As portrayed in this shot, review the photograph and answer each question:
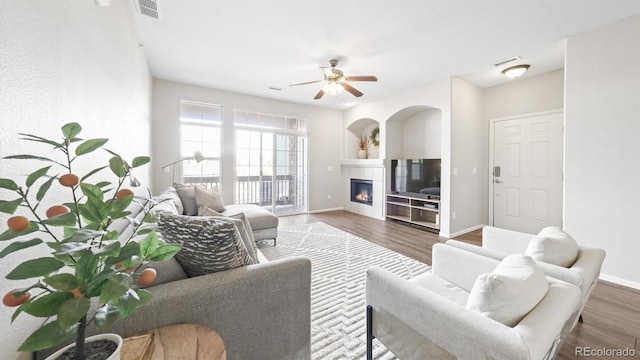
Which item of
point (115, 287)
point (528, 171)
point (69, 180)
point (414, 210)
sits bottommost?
point (414, 210)

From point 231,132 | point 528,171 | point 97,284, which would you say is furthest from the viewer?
point 231,132

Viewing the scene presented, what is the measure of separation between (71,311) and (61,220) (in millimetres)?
194

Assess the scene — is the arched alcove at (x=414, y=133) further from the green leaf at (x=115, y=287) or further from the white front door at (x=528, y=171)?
the green leaf at (x=115, y=287)

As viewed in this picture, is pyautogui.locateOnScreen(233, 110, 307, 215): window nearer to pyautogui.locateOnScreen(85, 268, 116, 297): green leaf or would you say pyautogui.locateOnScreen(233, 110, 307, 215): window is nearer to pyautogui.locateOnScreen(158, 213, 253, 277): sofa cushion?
pyautogui.locateOnScreen(158, 213, 253, 277): sofa cushion

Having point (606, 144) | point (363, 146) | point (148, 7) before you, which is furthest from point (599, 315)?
point (363, 146)

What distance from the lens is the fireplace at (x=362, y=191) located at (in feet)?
19.5

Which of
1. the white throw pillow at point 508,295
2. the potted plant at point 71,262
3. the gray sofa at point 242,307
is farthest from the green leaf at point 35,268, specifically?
the white throw pillow at point 508,295

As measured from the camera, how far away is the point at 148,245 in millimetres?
735

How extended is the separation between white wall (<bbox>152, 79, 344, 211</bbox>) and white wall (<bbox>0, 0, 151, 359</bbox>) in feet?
10.1

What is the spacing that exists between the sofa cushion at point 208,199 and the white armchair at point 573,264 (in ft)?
9.94

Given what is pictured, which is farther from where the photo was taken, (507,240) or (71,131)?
(507,240)

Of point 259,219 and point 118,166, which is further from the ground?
point 118,166

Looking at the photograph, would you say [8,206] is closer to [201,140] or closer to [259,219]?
[259,219]

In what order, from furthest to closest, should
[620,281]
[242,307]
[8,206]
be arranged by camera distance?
1. [620,281]
2. [242,307]
3. [8,206]
